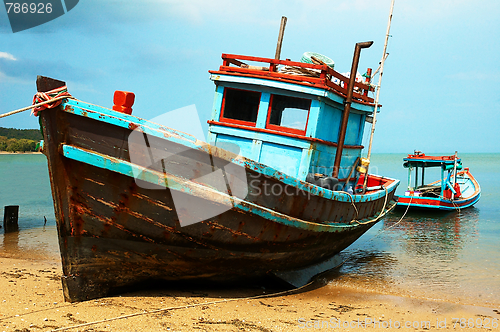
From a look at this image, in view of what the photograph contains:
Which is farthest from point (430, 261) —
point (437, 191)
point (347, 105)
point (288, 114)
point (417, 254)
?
point (437, 191)

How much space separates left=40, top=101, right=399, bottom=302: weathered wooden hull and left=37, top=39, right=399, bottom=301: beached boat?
0.01 m

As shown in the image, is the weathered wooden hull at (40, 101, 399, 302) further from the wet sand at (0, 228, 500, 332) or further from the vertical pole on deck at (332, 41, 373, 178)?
the vertical pole on deck at (332, 41, 373, 178)

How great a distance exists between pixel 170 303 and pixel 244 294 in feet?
4.10

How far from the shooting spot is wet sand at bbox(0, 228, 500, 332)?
4449 millimetres

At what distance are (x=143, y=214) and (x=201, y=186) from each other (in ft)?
2.54

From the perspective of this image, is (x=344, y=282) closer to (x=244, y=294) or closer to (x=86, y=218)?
(x=244, y=294)

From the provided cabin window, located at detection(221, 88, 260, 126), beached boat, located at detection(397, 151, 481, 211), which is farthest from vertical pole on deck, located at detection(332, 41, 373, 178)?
beached boat, located at detection(397, 151, 481, 211)

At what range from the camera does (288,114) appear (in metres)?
6.41

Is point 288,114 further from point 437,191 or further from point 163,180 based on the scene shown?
point 437,191

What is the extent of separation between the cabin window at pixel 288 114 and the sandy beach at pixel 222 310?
2.70 meters

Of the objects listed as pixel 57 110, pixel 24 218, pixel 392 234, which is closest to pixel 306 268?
pixel 57 110

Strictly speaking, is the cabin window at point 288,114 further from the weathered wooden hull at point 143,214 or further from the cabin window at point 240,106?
the weathered wooden hull at point 143,214

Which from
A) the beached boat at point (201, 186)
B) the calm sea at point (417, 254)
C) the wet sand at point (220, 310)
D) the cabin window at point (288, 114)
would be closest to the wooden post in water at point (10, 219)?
the calm sea at point (417, 254)

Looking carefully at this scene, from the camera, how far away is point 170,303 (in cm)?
519
